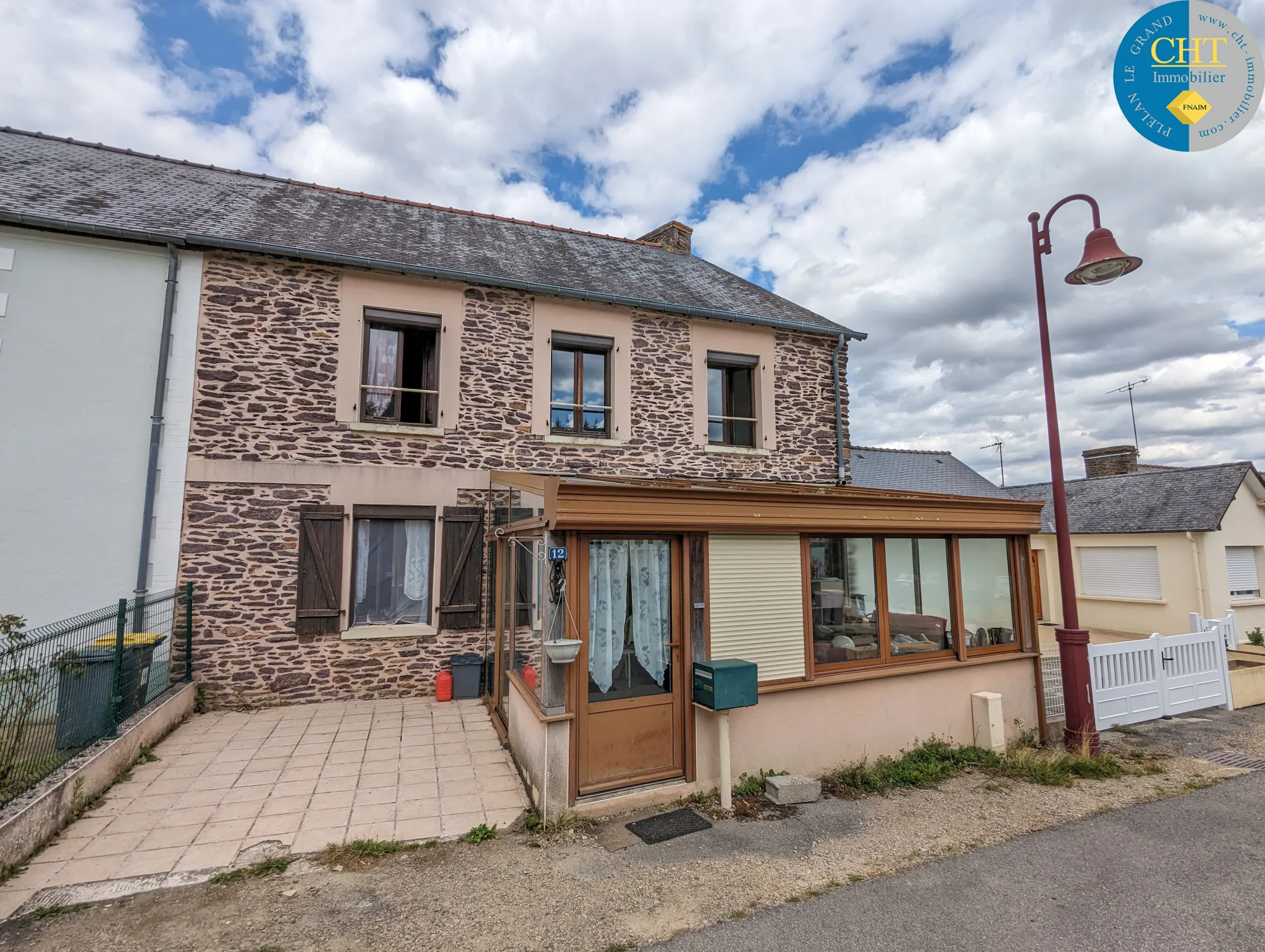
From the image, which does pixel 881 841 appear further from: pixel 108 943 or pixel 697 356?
pixel 697 356

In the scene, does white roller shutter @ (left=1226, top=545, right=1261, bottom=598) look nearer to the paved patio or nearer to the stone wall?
the stone wall

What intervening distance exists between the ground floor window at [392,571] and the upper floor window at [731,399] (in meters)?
5.18

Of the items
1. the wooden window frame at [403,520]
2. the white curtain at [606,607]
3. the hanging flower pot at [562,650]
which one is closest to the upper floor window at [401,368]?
the wooden window frame at [403,520]

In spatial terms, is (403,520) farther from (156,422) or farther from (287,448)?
(156,422)

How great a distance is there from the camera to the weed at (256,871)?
3959 mm

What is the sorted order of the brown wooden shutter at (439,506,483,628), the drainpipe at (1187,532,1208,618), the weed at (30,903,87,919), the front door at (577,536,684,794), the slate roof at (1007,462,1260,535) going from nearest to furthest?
1. the weed at (30,903,87,919)
2. the front door at (577,536,684,794)
3. the brown wooden shutter at (439,506,483,628)
4. the drainpipe at (1187,532,1208,618)
5. the slate roof at (1007,462,1260,535)

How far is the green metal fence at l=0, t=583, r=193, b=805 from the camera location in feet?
14.9

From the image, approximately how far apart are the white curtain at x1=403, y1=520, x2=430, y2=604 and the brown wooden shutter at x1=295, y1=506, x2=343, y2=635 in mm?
848

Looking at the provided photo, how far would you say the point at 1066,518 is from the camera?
684 centimetres

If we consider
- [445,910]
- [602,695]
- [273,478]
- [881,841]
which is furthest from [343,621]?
[881,841]

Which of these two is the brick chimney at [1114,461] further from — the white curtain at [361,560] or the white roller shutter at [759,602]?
the white curtain at [361,560]

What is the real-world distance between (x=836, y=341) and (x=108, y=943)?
1179 centimetres

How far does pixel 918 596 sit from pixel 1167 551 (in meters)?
11.5

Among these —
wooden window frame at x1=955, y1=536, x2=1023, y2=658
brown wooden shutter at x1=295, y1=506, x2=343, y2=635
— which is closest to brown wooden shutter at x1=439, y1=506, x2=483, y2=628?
brown wooden shutter at x1=295, y1=506, x2=343, y2=635
